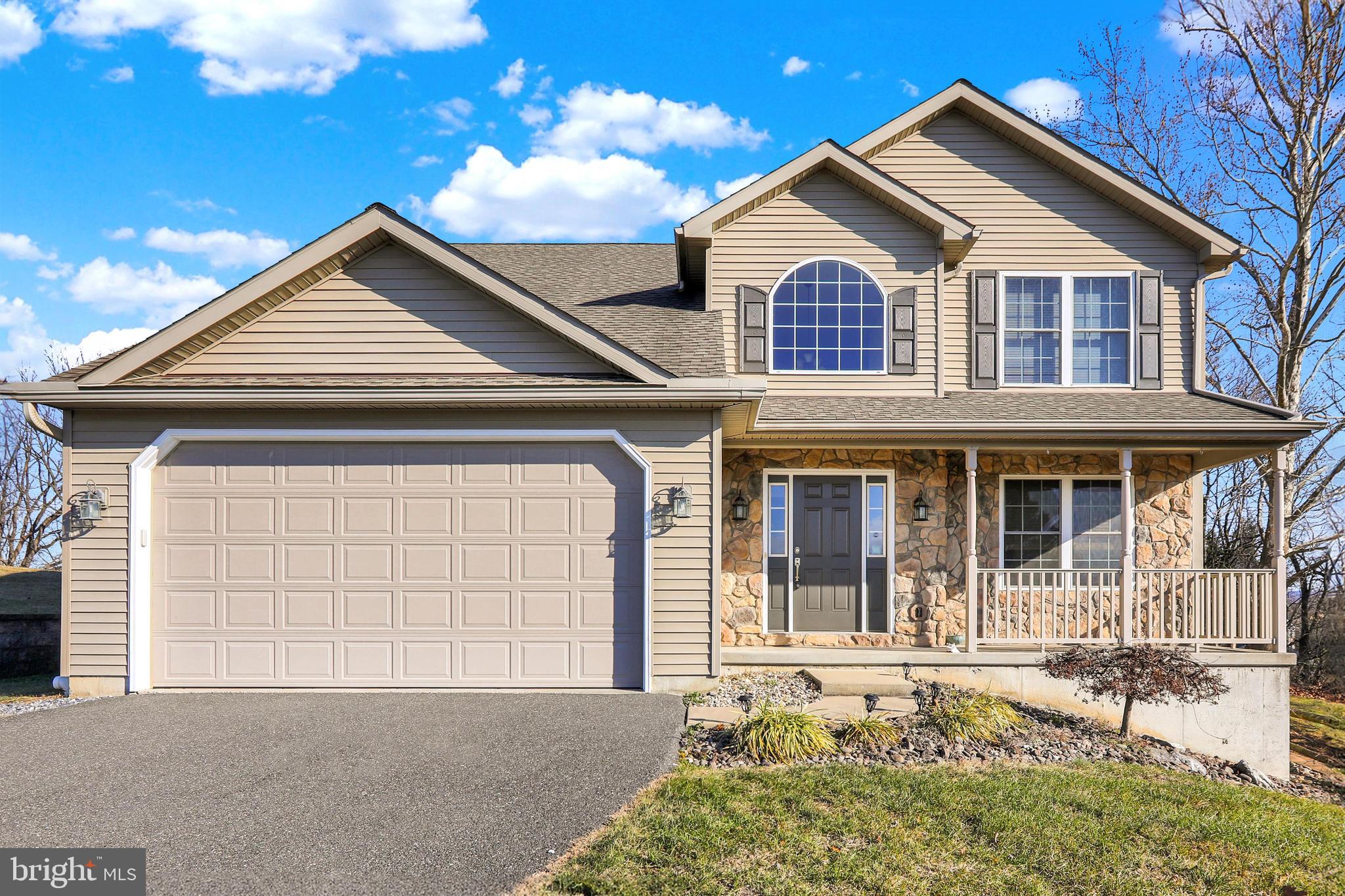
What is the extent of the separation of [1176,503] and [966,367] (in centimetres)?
308

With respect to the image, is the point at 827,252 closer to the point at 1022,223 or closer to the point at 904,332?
the point at 904,332

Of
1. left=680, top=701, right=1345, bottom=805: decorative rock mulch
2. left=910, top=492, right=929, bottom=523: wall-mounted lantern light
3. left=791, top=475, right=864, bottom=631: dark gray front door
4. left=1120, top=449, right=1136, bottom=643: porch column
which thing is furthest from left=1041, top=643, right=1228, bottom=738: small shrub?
left=791, top=475, right=864, bottom=631: dark gray front door

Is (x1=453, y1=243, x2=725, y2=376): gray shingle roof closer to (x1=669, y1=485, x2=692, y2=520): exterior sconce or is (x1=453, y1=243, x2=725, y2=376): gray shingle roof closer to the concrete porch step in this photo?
(x1=669, y1=485, x2=692, y2=520): exterior sconce

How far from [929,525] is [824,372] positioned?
90.2 inches

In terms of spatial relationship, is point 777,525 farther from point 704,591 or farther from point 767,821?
point 767,821

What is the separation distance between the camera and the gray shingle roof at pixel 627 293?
8.50 metres

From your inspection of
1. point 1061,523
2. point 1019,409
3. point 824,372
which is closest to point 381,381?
point 824,372

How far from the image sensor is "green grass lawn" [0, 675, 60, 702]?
7887 millimetres

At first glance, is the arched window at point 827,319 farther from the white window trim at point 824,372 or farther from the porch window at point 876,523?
the porch window at point 876,523

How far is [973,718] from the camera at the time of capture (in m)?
6.67

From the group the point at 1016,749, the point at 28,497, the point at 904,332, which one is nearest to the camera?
the point at 1016,749

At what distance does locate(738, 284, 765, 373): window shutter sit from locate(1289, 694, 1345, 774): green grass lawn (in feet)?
25.6

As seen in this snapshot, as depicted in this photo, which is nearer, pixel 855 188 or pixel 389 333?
pixel 389 333

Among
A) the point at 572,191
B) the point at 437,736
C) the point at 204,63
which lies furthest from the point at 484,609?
the point at 572,191
